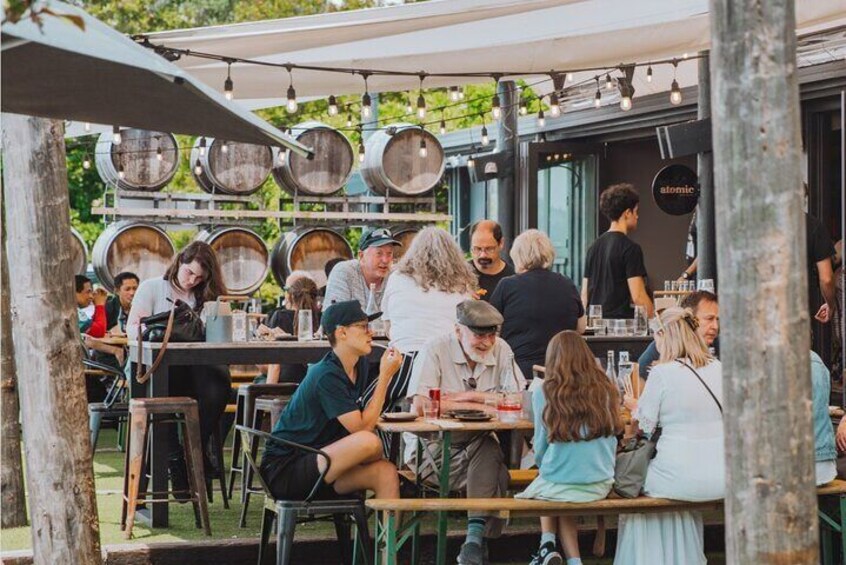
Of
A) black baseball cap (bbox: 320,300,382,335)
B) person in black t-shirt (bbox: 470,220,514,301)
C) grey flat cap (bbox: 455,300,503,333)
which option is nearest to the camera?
black baseball cap (bbox: 320,300,382,335)

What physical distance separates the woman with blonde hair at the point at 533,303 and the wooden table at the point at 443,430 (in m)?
1.28

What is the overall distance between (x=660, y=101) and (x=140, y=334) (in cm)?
736

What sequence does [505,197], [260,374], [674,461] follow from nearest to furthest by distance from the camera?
[674,461] → [260,374] → [505,197]

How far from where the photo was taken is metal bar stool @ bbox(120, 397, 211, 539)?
7.45 meters

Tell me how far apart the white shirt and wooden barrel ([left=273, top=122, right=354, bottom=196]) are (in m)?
6.79

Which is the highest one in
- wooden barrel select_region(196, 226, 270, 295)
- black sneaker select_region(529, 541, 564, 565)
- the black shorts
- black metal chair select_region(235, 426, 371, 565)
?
wooden barrel select_region(196, 226, 270, 295)

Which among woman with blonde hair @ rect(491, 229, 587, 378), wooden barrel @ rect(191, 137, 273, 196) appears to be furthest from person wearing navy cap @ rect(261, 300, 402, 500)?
wooden barrel @ rect(191, 137, 273, 196)

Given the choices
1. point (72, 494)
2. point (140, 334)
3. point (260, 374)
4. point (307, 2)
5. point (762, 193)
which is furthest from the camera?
point (307, 2)

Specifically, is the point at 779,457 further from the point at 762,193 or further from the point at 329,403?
the point at 329,403

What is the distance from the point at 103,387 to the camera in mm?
12125

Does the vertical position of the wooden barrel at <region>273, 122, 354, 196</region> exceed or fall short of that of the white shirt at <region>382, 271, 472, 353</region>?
it exceeds it

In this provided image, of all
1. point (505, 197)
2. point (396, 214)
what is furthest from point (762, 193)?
point (505, 197)

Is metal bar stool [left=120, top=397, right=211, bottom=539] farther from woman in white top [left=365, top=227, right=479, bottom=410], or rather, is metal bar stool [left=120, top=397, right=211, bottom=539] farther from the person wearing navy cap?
the person wearing navy cap

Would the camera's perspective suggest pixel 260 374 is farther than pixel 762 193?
Yes
